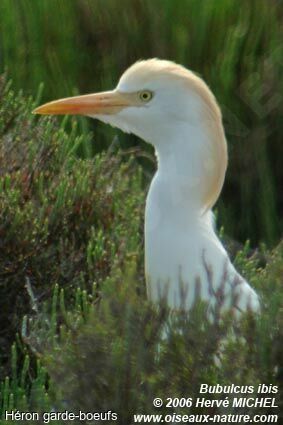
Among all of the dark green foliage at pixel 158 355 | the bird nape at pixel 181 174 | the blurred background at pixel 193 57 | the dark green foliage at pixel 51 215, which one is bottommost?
the blurred background at pixel 193 57

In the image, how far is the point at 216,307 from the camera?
255 centimetres

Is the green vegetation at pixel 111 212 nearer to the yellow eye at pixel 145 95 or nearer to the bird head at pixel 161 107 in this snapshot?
the bird head at pixel 161 107

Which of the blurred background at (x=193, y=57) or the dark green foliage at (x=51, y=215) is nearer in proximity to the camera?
the dark green foliage at (x=51, y=215)

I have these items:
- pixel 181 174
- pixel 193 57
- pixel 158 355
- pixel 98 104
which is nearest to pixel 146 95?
pixel 98 104

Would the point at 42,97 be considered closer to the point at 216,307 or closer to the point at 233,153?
the point at 233,153

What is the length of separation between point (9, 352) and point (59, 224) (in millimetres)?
434

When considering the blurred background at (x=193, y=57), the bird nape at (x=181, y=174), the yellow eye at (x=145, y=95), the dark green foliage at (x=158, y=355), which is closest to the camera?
the dark green foliage at (x=158, y=355)

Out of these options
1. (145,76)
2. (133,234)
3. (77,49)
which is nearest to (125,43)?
(77,49)

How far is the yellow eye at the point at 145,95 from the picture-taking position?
3.77 m

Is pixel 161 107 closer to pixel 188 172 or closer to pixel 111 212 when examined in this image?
pixel 188 172

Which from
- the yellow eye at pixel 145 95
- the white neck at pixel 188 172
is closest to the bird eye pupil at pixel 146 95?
the yellow eye at pixel 145 95

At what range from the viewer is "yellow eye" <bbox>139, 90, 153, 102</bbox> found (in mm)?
3773

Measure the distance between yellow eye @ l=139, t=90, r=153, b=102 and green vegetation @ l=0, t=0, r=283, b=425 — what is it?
0.47 metres

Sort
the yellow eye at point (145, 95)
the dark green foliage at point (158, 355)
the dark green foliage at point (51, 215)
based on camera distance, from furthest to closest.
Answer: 1. the dark green foliage at point (51, 215)
2. the yellow eye at point (145, 95)
3. the dark green foliage at point (158, 355)
